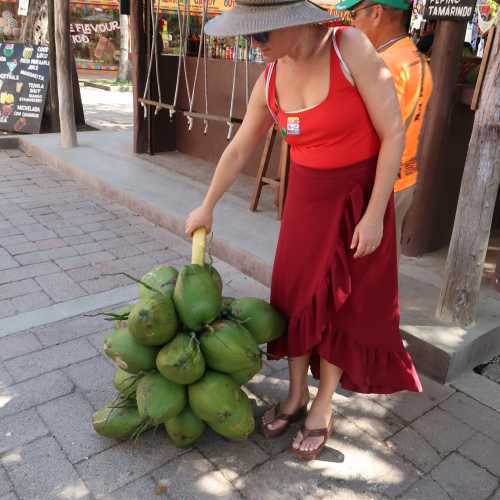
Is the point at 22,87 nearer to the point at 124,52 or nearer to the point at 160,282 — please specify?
the point at 160,282

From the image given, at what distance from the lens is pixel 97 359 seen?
2957 millimetres

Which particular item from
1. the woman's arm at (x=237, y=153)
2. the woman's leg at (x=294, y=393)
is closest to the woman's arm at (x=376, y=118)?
the woman's arm at (x=237, y=153)

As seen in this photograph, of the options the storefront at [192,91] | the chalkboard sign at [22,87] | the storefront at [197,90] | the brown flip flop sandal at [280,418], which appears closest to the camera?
the brown flip flop sandal at [280,418]

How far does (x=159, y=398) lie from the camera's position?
81.4 inches

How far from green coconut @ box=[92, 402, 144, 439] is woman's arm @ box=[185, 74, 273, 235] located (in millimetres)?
819

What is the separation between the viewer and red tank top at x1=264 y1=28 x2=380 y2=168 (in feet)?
6.07

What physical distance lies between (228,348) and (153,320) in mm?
309

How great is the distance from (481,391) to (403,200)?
1115mm

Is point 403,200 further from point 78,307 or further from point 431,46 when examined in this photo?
point 78,307

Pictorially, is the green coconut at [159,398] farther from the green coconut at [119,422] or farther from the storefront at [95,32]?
Result: the storefront at [95,32]

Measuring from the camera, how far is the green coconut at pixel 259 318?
7.22 feet

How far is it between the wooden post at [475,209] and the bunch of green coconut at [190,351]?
1.34 m

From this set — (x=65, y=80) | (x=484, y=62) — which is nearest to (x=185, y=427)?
(x=484, y=62)

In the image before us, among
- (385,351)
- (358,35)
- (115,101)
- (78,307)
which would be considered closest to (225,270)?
(78,307)
